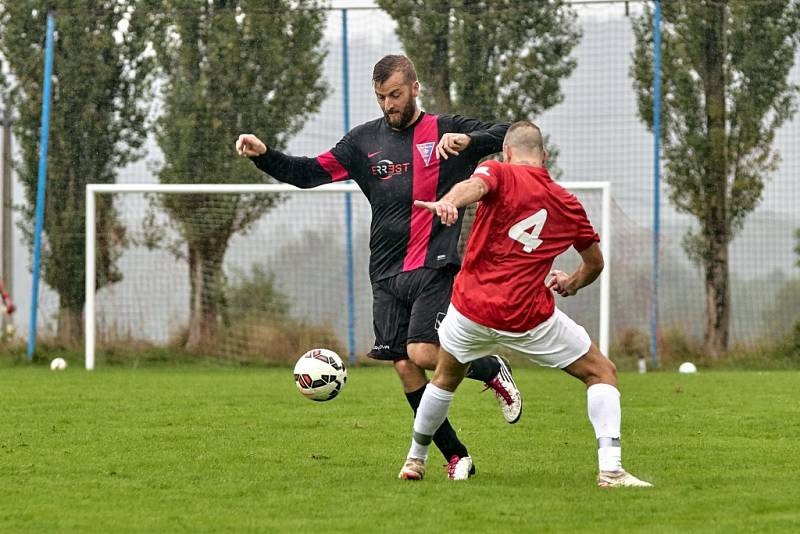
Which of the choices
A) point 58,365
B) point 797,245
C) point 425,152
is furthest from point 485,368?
point 797,245

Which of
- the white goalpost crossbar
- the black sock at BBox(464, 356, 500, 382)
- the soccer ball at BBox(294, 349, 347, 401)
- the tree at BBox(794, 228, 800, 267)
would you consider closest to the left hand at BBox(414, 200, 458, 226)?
the black sock at BBox(464, 356, 500, 382)

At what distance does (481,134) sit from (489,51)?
1198cm

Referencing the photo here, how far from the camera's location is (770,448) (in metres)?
7.85

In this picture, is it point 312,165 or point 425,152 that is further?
point 312,165

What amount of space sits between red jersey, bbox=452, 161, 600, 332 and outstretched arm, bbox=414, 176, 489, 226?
0.16 meters

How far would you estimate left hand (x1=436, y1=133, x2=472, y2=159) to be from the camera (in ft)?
21.4

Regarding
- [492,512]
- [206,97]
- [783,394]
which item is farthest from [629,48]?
[492,512]

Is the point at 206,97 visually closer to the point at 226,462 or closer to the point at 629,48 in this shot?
the point at 629,48

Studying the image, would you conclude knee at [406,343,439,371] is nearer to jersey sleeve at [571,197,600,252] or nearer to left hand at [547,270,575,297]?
left hand at [547,270,575,297]

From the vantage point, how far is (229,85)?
63.0 feet

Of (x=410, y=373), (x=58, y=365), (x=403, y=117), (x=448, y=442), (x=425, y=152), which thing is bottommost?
(x=58, y=365)

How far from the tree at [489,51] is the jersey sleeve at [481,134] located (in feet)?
36.5

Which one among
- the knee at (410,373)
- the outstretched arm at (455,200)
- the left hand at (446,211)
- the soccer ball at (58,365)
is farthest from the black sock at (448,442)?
the soccer ball at (58,365)

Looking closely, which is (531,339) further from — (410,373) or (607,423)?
(410,373)
